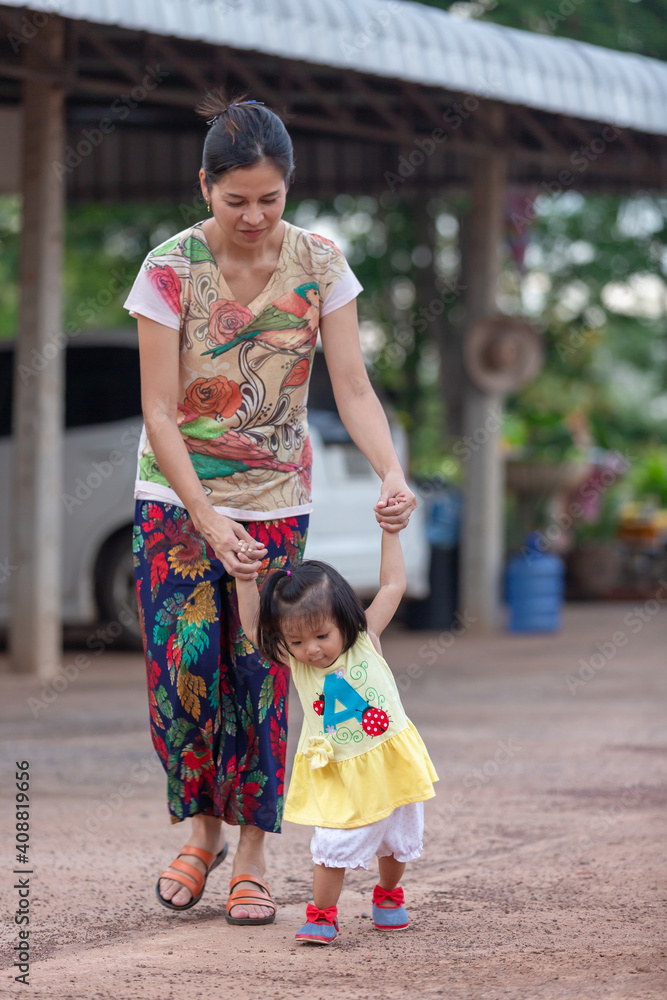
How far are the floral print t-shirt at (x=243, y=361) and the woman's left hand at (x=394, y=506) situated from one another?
15.9 inches

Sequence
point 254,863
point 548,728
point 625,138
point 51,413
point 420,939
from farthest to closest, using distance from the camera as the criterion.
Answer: point 625,138 → point 51,413 → point 548,728 → point 254,863 → point 420,939

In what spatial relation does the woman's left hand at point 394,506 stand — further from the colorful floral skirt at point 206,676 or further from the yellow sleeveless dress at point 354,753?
the colorful floral skirt at point 206,676

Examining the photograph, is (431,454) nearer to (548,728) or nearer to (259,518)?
(548,728)

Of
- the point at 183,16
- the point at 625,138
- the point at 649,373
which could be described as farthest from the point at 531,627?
the point at 649,373

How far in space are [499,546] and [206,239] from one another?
7689mm

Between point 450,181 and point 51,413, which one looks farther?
point 450,181

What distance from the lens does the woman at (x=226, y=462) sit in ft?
10.2

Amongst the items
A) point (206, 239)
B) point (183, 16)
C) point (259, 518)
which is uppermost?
point (183, 16)

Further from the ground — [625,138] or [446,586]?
[625,138]

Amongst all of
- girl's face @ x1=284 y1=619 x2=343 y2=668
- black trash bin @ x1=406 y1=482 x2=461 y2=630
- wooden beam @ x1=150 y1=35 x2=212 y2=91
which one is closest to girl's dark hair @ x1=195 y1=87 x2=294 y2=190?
girl's face @ x1=284 y1=619 x2=343 y2=668

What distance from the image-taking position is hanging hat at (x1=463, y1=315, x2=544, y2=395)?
34.1 ft

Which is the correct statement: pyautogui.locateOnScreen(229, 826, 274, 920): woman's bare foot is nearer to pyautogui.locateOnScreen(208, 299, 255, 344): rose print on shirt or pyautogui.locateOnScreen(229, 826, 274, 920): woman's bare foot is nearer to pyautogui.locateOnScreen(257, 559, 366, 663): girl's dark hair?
pyautogui.locateOnScreen(257, 559, 366, 663): girl's dark hair

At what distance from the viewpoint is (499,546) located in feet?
34.9

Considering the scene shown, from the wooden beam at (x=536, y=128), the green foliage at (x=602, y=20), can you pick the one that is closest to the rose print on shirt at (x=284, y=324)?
the wooden beam at (x=536, y=128)
